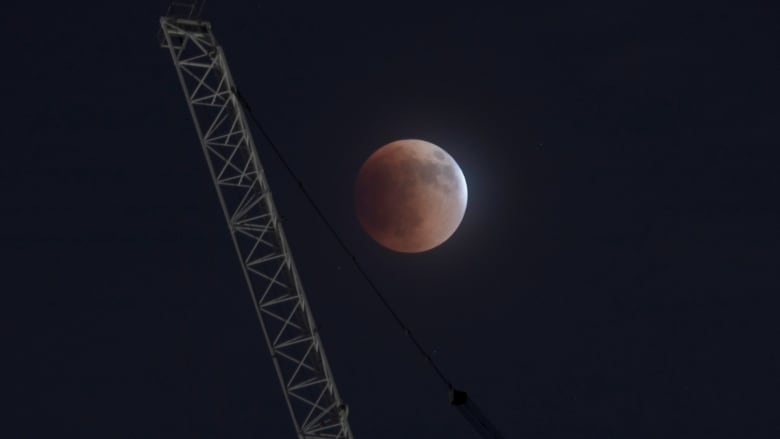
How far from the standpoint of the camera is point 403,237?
8225 cm

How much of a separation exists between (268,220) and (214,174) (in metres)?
3.45

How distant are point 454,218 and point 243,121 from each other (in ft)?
65.9

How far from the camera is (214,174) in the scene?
68.2m

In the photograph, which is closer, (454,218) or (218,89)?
(218,89)

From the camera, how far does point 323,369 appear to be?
70.6 meters

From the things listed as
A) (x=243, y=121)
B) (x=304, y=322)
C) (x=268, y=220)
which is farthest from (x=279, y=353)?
(x=243, y=121)

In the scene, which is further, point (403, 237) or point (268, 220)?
point (403, 237)

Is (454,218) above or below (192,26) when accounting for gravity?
below

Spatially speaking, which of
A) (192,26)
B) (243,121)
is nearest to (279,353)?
(243,121)

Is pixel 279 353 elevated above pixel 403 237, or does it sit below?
below

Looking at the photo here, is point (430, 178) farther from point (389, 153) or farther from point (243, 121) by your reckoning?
point (243, 121)

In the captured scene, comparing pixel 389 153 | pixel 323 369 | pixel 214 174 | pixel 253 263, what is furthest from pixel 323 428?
pixel 389 153

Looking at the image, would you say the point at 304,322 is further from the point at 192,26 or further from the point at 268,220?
the point at 192,26

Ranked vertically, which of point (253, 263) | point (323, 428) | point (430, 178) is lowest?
point (323, 428)
